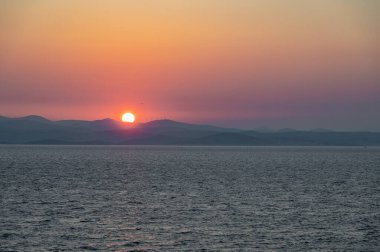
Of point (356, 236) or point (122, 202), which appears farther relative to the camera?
point (122, 202)

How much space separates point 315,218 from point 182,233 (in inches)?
726

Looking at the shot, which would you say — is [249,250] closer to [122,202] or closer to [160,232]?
[160,232]

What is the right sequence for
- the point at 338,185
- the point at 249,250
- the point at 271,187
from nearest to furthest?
the point at 249,250 < the point at 271,187 < the point at 338,185

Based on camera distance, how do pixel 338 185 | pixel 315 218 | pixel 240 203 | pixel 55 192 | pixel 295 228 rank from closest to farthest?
pixel 295 228 < pixel 315 218 < pixel 240 203 < pixel 55 192 < pixel 338 185

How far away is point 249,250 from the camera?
170 ft

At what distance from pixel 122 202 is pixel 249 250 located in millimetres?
37114

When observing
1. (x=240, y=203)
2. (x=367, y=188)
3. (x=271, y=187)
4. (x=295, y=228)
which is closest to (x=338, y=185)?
(x=367, y=188)

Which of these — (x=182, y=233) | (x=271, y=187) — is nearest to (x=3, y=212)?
(x=182, y=233)

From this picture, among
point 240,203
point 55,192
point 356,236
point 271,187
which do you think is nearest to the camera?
point 356,236

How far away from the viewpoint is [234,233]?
2357 inches

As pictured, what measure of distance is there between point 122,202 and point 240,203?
16.3 metres

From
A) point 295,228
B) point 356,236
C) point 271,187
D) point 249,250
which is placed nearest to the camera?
point 249,250

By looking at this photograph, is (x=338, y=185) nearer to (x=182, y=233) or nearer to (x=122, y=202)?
(x=122, y=202)

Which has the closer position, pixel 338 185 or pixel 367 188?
pixel 367 188
